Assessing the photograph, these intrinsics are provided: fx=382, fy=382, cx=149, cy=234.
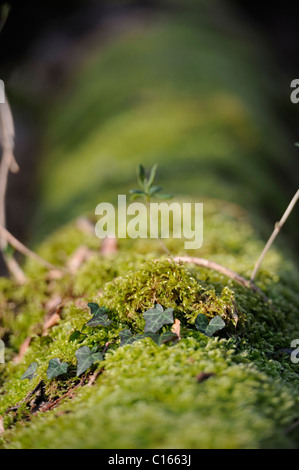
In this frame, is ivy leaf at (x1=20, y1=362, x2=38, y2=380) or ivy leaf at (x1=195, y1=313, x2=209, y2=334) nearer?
ivy leaf at (x1=195, y1=313, x2=209, y2=334)

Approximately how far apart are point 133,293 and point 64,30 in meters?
14.5

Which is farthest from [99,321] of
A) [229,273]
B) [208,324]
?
[229,273]

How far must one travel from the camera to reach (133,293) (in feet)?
6.33

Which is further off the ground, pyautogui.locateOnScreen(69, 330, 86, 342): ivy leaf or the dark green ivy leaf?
the dark green ivy leaf

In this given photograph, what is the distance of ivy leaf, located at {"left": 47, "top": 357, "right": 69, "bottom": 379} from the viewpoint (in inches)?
68.1

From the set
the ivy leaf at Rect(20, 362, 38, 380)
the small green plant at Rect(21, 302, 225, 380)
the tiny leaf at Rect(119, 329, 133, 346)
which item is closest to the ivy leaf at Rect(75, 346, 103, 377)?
the small green plant at Rect(21, 302, 225, 380)

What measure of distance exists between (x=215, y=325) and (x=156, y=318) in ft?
0.89

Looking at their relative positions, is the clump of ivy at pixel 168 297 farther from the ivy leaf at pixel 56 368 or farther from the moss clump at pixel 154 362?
the ivy leaf at pixel 56 368

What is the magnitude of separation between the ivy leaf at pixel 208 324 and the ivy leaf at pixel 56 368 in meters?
0.63

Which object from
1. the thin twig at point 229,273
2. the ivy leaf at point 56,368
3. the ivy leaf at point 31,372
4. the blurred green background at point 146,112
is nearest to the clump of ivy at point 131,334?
the ivy leaf at point 56,368

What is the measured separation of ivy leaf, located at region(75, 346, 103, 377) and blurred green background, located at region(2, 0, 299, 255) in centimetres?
267

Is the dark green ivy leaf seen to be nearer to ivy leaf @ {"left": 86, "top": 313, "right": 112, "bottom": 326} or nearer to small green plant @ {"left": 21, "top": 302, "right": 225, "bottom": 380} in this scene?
small green plant @ {"left": 21, "top": 302, "right": 225, "bottom": 380}

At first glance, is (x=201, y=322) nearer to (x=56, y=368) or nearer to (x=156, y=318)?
(x=156, y=318)

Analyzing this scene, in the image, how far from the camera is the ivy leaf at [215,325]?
1726mm
